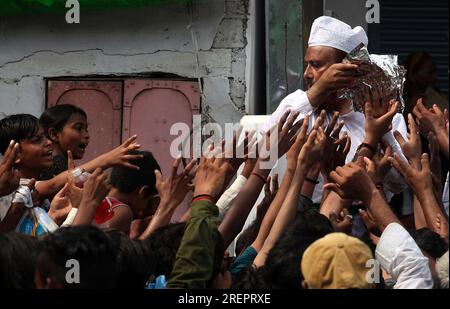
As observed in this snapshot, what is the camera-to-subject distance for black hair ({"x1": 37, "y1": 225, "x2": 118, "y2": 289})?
14.4ft

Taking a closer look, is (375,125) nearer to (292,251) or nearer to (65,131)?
(292,251)

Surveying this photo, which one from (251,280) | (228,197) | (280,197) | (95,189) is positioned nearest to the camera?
(251,280)

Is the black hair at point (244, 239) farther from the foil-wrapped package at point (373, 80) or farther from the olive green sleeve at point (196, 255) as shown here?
the olive green sleeve at point (196, 255)

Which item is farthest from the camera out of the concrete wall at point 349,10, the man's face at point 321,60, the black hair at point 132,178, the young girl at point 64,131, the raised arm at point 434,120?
the concrete wall at point 349,10

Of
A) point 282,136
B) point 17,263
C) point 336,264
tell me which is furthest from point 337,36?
point 17,263

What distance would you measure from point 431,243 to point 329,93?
1.43 metres

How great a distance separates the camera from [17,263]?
14.9ft

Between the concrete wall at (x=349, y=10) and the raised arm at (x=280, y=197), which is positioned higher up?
the concrete wall at (x=349, y=10)

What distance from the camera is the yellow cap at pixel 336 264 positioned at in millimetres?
4359

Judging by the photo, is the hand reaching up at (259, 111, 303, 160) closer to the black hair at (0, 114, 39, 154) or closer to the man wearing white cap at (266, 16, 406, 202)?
the man wearing white cap at (266, 16, 406, 202)

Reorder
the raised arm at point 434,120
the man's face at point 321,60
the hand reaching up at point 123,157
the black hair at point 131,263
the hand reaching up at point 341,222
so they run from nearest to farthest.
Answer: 1. the black hair at point 131,263
2. the hand reaching up at point 341,222
3. the raised arm at point 434,120
4. the hand reaching up at point 123,157
5. the man's face at point 321,60

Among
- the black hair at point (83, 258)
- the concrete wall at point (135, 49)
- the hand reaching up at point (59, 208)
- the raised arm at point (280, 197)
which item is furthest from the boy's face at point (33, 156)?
the concrete wall at point (135, 49)

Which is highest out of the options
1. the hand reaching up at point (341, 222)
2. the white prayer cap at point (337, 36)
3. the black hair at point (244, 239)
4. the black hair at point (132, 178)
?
the white prayer cap at point (337, 36)

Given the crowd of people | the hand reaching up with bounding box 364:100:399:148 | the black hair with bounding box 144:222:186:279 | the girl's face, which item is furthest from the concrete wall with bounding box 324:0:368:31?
the black hair with bounding box 144:222:186:279
